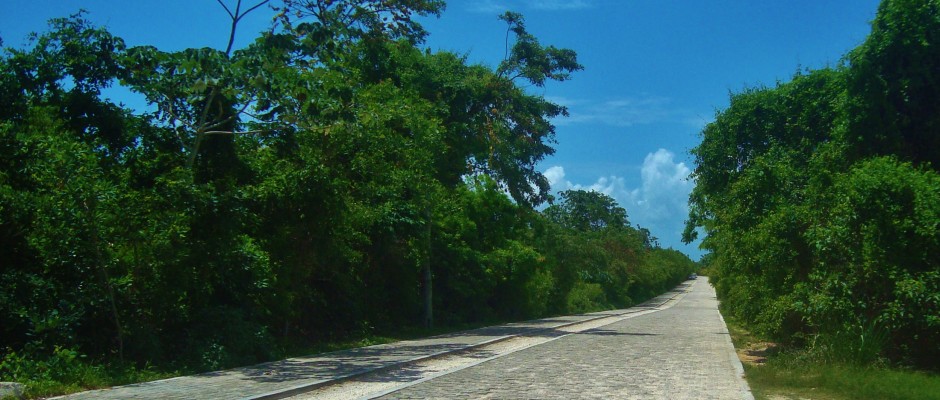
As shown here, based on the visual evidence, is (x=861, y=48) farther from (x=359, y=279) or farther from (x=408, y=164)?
(x=359, y=279)

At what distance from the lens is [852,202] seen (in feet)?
43.9

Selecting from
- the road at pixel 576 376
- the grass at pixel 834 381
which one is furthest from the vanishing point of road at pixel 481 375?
the grass at pixel 834 381

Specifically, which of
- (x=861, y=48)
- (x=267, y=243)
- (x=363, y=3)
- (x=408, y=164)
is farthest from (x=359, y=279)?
(x=861, y=48)

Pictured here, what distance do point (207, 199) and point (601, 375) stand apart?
25.7 feet

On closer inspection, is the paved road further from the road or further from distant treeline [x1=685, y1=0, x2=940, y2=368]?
distant treeline [x1=685, y1=0, x2=940, y2=368]

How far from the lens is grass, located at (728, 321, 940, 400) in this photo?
1055cm

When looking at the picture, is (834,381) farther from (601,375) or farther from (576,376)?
(576,376)

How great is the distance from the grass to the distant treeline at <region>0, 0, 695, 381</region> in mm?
8924

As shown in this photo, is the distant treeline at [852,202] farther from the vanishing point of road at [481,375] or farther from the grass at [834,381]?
the vanishing point of road at [481,375]

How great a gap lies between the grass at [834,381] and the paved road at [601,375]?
480mm

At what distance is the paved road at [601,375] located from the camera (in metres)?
10.8

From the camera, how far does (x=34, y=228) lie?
450 inches

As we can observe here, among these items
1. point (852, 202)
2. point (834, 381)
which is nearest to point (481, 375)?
point (834, 381)

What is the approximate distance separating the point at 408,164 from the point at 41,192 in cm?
1250
